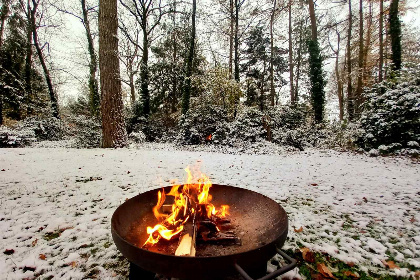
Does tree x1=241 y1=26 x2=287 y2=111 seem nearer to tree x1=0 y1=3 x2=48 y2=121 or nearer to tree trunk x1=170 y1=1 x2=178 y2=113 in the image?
tree trunk x1=170 y1=1 x2=178 y2=113

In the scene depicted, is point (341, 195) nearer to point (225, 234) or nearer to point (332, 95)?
point (225, 234)

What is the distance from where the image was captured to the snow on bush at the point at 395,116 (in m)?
6.05

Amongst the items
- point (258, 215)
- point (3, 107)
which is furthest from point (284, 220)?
point (3, 107)

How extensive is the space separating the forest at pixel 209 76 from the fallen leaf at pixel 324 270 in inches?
261

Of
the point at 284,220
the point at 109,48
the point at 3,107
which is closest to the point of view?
the point at 284,220

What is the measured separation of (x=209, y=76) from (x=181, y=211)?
8.63m

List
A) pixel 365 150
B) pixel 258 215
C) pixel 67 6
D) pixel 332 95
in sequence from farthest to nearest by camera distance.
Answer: pixel 332 95
pixel 67 6
pixel 365 150
pixel 258 215

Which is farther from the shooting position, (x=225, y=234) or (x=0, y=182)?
(x=0, y=182)

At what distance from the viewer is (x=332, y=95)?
22.2 m

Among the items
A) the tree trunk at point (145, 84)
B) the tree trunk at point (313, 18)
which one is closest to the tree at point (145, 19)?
the tree trunk at point (145, 84)

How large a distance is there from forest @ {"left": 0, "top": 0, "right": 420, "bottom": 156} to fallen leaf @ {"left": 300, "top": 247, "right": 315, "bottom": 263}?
21.4 ft

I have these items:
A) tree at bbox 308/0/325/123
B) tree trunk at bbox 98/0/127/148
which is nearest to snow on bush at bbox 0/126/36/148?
tree trunk at bbox 98/0/127/148

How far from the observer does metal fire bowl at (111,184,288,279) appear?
1.07 meters

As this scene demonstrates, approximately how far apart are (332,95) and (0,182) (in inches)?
1030
